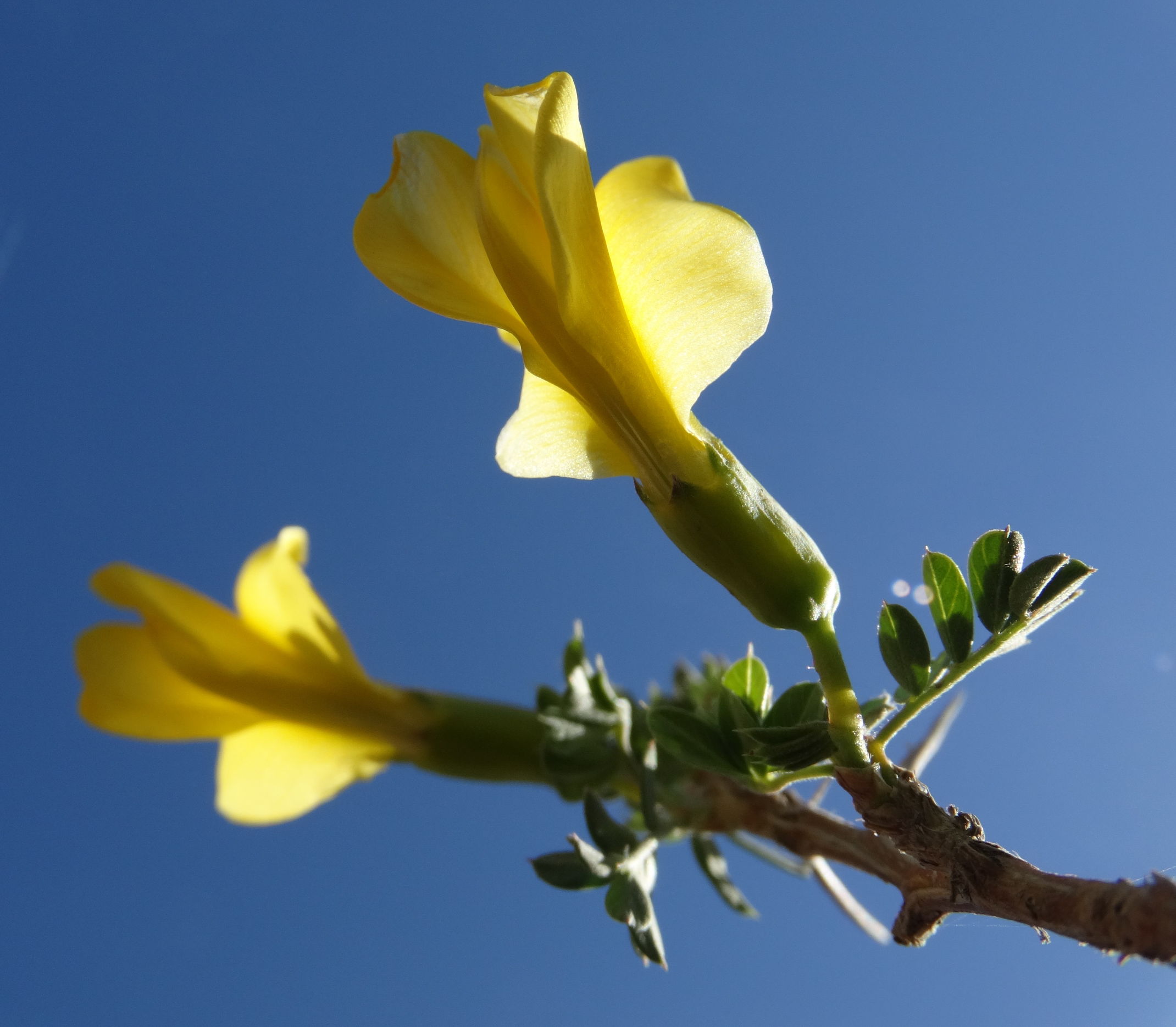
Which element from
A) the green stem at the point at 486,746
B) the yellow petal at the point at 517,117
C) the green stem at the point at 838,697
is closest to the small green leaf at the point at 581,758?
the green stem at the point at 486,746

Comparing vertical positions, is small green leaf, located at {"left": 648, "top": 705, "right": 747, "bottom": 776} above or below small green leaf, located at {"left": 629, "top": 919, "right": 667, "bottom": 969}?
above

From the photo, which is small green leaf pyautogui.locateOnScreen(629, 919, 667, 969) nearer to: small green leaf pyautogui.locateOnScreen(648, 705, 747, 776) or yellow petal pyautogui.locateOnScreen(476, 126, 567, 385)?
small green leaf pyautogui.locateOnScreen(648, 705, 747, 776)

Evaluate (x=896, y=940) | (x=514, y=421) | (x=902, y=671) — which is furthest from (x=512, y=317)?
(x=896, y=940)

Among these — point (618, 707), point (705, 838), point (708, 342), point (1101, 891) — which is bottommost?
point (1101, 891)

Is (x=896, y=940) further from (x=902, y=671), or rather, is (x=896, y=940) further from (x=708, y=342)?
(x=708, y=342)

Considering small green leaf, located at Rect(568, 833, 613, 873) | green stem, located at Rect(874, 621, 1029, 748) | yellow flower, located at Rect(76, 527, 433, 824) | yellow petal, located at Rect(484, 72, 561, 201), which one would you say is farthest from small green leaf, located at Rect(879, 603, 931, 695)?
Result: yellow flower, located at Rect(76, 527, 433, 824)
